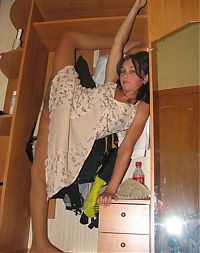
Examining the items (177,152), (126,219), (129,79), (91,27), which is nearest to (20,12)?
(91,27)

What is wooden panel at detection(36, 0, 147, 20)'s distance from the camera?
1.85m

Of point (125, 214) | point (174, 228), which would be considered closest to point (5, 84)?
point (125, 214)

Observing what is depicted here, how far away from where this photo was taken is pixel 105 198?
1.32 m

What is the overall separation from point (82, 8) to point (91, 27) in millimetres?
199

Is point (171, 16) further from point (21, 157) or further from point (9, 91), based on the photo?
point (9, 91)

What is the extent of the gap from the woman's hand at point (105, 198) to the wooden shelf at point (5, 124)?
693mm

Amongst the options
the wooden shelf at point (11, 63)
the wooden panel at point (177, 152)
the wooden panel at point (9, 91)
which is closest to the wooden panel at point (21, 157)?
the wooden shelf at point (11, 63)

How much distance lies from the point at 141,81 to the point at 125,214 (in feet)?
2.23

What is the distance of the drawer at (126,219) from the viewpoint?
128 centimetres

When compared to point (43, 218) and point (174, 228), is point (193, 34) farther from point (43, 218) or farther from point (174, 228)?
point (43, 218)

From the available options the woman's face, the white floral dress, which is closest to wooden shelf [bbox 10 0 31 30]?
the white floral dress

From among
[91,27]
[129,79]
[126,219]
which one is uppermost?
[91,27]

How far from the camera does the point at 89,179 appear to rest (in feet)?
5.05

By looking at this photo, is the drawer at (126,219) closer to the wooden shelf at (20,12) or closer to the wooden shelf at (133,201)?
the wooden shelf at (133,201)
